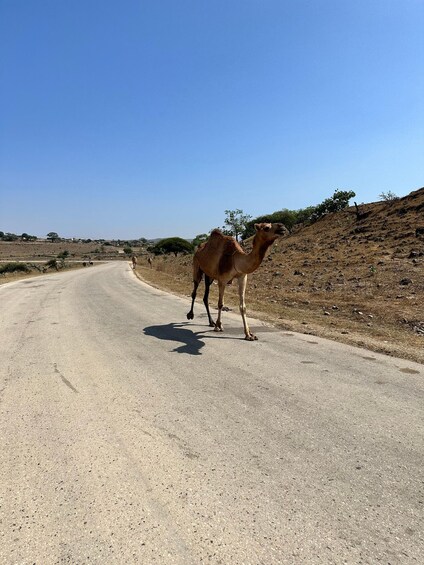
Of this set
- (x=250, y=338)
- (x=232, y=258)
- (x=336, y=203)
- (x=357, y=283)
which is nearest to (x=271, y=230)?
(x=232, y=258)

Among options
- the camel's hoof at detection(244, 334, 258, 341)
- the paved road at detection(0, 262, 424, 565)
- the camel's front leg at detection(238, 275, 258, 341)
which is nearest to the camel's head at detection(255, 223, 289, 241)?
the camel's front leg at detection(238, 275, 258, 341)

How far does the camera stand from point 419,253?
56.1 ft

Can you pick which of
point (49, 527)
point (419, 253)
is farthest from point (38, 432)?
point (419, 253)

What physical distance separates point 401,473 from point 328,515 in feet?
2.83

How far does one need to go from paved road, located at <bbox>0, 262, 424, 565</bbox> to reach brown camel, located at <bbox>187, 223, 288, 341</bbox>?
2.02 meters

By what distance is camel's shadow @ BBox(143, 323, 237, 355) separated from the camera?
699 cm

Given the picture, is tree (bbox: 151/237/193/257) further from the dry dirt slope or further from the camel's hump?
the camel's hump

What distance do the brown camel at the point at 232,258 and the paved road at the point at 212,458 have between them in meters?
2.02

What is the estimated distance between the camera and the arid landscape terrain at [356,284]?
847cm

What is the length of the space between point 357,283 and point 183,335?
924 cm

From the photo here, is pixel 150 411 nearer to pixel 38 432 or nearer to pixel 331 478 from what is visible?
pixel 38 432

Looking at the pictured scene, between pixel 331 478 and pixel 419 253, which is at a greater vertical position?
pixel 419 253

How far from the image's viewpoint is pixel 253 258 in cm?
754

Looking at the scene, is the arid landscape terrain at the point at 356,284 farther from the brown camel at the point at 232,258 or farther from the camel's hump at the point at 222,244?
the camel's hump at the point at 222,244
